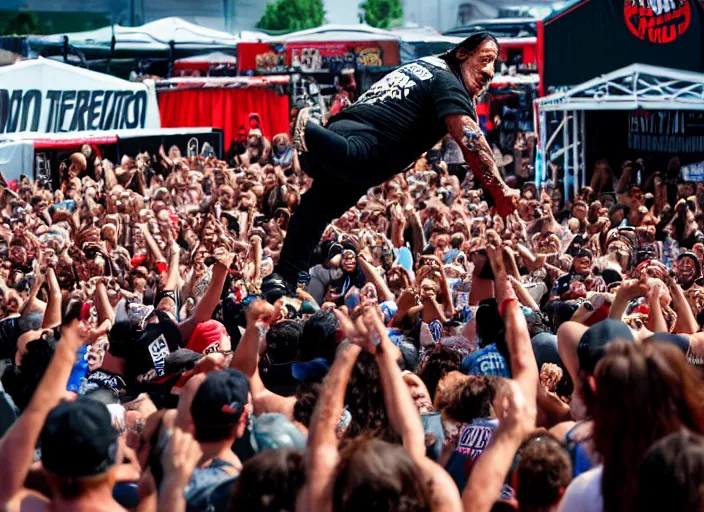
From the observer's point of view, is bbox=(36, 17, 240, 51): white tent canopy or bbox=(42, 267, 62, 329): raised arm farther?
bbox=(36, 17, 240, 51): white tent canopy

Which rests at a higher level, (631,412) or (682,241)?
(631,412)

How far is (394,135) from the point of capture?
5242 mm

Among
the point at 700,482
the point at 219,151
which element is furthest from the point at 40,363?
the point at 219,151

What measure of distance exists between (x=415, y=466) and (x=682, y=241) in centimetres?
896

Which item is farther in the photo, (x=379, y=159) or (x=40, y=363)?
(x=379, y=159)

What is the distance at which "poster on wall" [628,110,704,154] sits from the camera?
16.8 metres

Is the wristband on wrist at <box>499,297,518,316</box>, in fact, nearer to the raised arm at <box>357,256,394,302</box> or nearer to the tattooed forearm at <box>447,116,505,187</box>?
the tattooed forearm at <box>447,116,505,187</box>

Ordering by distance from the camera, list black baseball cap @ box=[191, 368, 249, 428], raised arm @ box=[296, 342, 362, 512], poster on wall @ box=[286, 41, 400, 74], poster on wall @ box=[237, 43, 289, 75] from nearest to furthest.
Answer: raised arm @ box=[296, 342, 362, 512] → black baseball cap @ box=[191, 368, 249, 428] → poster on wall @ box=[286, 41, 400, 74] → poster on wall @ box=[237, 43, 289, 75]

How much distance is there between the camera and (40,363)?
15.8 ft

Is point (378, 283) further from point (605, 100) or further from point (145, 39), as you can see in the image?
point (145, 39)

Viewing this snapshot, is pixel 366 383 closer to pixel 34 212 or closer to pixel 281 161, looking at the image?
pixel 34 212

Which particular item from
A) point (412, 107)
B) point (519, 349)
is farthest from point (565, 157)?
point (519, 349)

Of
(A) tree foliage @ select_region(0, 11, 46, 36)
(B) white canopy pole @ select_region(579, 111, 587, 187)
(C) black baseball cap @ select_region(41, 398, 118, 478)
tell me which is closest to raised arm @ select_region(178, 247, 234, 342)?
(C) black baseball cap @ select_region(41, 398, 118, 478)

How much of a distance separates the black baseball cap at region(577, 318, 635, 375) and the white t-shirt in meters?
0.89
